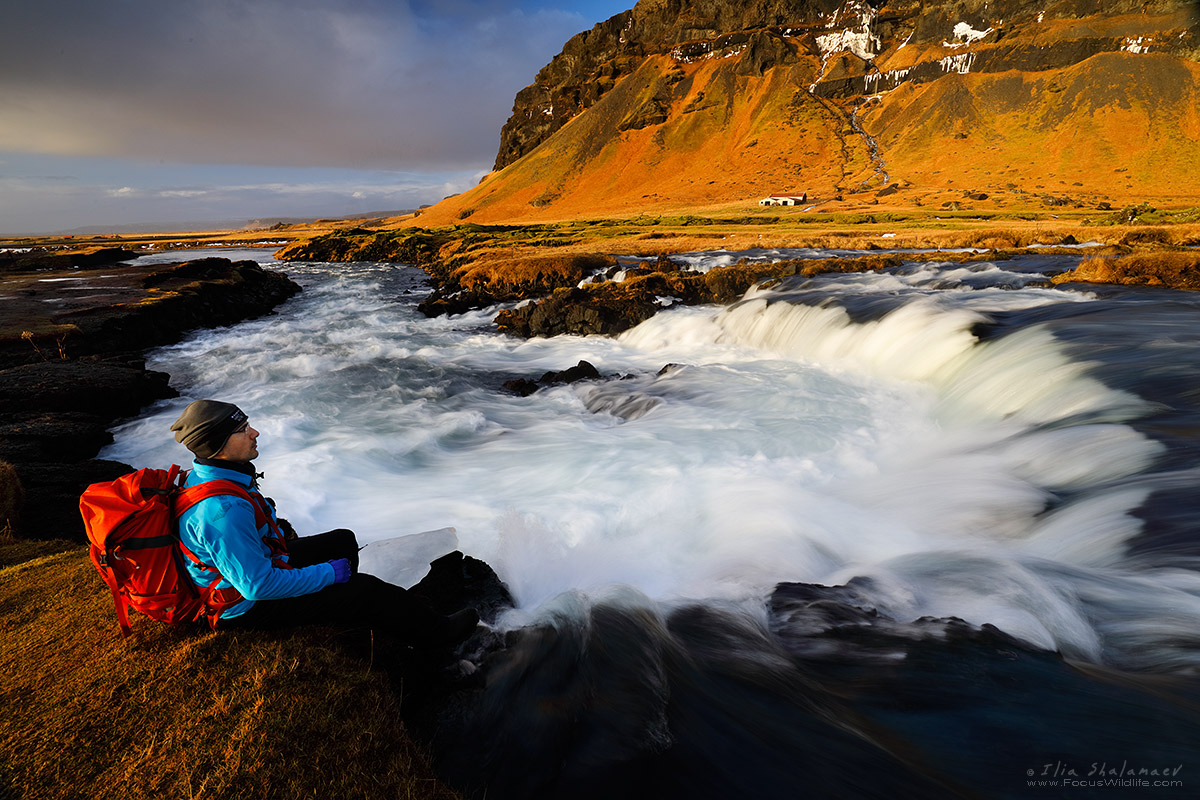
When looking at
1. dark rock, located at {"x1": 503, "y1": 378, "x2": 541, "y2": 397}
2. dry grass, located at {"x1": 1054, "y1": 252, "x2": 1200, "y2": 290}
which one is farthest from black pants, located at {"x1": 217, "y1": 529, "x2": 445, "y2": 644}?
dry grass, located at {"x1": 1054, "y1": 252, "x2": 1200, "y2": 290}

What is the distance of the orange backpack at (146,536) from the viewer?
10.5 ft

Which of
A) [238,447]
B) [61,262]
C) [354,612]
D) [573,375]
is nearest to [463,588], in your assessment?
[354,612]

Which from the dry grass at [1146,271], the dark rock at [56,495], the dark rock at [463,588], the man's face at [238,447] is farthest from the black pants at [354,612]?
the dry grass at [1146,271]

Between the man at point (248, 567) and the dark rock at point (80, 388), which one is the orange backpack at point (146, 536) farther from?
the dark rock at point (80, 388)

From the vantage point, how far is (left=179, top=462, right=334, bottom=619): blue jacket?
3.21 m

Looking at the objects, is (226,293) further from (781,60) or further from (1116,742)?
(781,60)

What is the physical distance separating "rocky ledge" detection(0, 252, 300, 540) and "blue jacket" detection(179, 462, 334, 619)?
511cm

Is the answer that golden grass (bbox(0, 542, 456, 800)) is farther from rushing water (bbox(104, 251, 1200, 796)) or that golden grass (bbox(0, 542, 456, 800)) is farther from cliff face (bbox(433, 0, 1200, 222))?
cliff face (bbox(433, 0, 1200, 222))

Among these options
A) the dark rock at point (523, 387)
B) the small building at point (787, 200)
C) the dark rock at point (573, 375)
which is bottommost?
the dark rock at point (523, 387)

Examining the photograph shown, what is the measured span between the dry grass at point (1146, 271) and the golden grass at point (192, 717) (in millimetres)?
23491

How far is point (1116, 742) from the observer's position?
13.0 ft

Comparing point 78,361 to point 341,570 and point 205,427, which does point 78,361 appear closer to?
point 205,427

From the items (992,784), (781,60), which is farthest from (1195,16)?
(992,784)

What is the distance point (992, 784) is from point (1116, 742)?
3.91 ft
